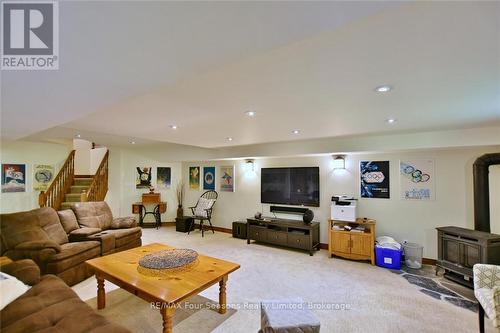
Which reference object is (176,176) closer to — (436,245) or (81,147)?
(81,147)

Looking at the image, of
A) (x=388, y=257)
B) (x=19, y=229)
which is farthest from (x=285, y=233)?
(x=19, y=229)

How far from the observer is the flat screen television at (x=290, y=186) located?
4.96 meters

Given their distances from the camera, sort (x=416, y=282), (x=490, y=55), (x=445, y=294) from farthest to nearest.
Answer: (x=416, y=282)
(x=445, y=294)
(x=490, y=55)

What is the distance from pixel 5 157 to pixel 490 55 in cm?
705

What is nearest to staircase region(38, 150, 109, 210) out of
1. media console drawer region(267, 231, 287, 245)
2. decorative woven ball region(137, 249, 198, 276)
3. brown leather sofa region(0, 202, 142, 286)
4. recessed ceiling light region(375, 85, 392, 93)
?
brown leather sofa region(0, 202, 142, 286)

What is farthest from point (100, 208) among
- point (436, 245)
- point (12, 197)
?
point (436, 245)

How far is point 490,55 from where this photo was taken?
4.25 ft

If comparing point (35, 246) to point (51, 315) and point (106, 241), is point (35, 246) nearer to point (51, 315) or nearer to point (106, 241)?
point (106, 241)

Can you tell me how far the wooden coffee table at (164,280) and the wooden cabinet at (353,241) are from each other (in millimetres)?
2451

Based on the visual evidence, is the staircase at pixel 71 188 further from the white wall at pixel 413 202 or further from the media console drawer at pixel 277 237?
A: the white wall at pixel 413 202

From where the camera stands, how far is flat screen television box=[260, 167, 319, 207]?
4.96 metres

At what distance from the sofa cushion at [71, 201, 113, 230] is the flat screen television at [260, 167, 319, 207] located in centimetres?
329
